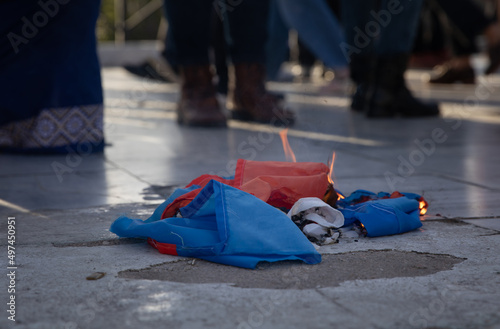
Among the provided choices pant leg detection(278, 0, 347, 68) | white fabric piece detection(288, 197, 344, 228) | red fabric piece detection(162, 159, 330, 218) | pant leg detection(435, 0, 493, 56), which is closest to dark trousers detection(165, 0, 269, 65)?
pant leg detection(278, 0, 347, 68)

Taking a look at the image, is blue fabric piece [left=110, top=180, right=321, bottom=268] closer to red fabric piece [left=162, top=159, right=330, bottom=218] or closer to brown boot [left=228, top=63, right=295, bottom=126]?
red fabric piece [left=162, top=159, right=330, bottom=218]

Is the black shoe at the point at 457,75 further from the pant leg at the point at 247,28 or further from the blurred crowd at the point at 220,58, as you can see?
the pant leg at the point at 247,28

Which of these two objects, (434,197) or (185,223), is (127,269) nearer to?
(185,223)

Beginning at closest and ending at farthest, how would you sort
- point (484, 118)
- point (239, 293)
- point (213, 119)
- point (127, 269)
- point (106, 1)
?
point (239, 293), point (127, 269), point (213, 119), point (484, 118), point (106, 1)

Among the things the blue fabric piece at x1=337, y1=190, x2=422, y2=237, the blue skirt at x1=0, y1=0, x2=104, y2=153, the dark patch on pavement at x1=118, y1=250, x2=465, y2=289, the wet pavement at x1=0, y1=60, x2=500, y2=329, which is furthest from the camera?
the blue skirt at x1=0, y1=0, x2=104, y2=153

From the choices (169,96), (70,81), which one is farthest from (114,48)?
(70,81)

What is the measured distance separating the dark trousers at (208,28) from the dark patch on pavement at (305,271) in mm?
2762

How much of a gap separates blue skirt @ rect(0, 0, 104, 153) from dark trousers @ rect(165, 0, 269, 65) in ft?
3.15

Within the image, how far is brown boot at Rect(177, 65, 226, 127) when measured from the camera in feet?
14.6

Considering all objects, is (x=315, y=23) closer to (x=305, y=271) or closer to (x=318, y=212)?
(x=318, y=212)

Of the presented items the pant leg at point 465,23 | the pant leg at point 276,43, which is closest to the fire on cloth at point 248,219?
the pant leg at point 276,43

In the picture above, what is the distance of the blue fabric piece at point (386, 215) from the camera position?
→ 2.04 metres

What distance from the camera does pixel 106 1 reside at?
18938 mm

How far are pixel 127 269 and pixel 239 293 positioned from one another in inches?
12.5
